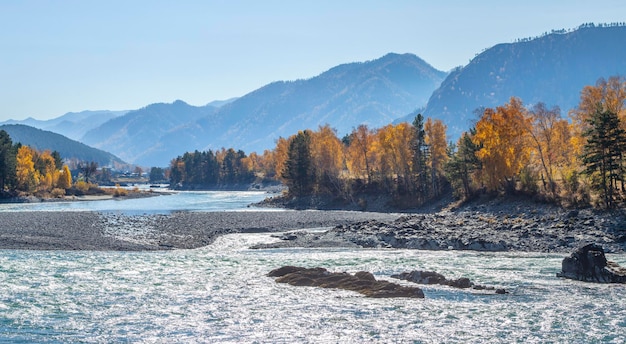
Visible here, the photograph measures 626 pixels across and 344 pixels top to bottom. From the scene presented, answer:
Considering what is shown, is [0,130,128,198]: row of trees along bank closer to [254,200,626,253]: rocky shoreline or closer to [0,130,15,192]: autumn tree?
[0,130,15,192]: autumn tree

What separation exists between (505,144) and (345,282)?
165 feet

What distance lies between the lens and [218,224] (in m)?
70.7

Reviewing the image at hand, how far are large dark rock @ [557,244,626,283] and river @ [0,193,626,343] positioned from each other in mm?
1101

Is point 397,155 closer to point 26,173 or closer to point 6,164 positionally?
point 6,164

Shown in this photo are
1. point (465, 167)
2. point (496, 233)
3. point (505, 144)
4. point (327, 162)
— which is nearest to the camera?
point (496, 233)

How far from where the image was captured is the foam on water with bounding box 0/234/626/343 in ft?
73.7

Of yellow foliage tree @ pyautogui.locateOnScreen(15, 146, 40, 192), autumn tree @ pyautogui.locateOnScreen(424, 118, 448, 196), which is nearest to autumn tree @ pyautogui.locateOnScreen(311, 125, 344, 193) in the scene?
autumn tree @ pyautogui.locateOnScreen(424, 118, 448, 196)

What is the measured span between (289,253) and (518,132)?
133 ft

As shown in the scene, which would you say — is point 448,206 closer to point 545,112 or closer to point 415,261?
point 545,112

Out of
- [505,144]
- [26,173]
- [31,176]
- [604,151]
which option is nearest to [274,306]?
[604,151]

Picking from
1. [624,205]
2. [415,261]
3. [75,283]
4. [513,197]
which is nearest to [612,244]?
[624,205]

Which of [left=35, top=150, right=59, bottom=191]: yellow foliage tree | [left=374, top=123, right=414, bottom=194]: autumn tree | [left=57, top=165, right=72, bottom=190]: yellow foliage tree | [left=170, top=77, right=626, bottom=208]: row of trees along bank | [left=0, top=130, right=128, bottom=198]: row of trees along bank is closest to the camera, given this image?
[left=170, top=77, right=626, bottom=208]: row of trees along bank

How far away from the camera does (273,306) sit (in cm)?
2708

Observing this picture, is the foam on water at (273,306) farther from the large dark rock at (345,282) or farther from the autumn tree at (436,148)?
the autumn tree at (436,148)
